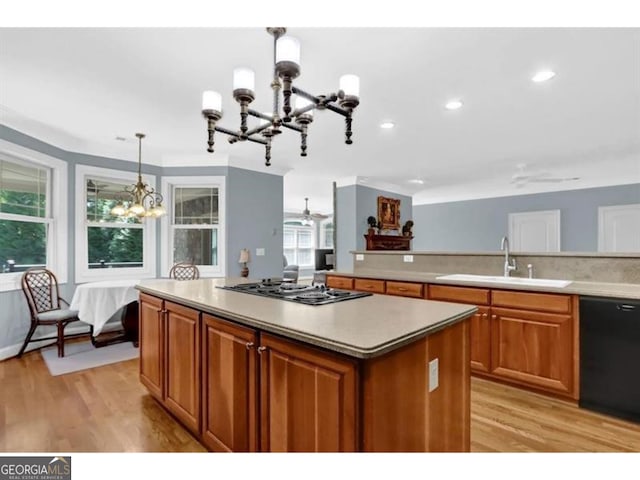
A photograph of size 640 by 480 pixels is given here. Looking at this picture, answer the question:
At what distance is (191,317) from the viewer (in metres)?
1.89

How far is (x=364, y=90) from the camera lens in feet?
9.02

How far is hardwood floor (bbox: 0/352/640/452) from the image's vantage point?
190 cm

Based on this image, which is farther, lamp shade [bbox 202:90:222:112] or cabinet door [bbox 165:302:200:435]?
lamp shade [bbox 202:90:222:112]

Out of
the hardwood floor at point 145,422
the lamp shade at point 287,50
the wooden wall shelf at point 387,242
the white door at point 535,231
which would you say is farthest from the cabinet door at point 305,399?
the white door at point 535,231

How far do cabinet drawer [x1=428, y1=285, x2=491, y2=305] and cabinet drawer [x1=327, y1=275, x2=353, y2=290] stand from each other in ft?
3.20

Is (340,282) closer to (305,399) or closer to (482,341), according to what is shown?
(482,341)

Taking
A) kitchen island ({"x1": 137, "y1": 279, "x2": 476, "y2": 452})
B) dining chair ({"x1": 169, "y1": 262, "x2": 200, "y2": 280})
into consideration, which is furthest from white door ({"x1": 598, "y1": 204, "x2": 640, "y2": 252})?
dining chair ({"x1": 169, "y1": 262, "x2": 200, "y2": 280})

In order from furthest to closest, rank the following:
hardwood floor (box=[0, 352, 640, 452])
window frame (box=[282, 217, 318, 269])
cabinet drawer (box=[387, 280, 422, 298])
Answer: window frame (box=[282, 217, 318, 269]) < cabinet drawer (box=[387, 280, 422, 298]) < hardwood floor (box=[0, 352, 640, 452])

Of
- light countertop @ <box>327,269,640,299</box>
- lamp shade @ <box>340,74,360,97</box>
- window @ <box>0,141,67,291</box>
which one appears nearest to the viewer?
lamp shade @ <box>340,74,360,97</box>

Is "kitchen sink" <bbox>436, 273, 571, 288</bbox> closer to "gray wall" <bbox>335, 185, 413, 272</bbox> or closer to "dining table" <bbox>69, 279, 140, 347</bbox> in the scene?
"gray wall" <bbox>335, 185, 413, 272</bbox>

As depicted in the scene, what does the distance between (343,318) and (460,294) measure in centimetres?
178

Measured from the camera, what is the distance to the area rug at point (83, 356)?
124 inches
